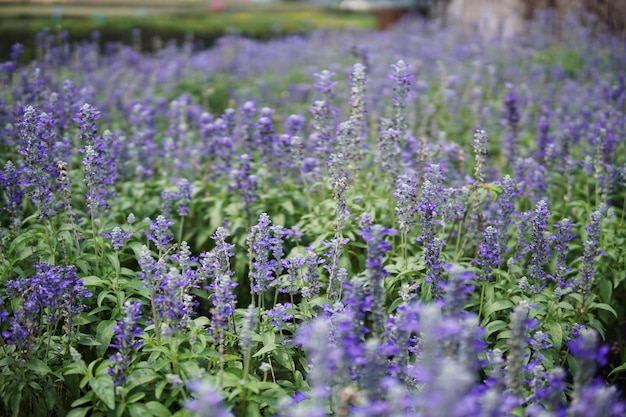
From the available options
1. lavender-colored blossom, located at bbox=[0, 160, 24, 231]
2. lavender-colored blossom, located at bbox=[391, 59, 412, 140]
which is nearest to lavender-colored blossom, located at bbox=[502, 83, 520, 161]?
lavender-colored blossom, located at bbox=[391, 59, 412, 140]

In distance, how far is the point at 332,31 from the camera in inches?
672

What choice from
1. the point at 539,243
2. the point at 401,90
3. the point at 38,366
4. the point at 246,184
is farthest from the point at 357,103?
the point at 38,366

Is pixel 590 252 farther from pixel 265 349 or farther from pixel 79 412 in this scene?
pixel 79 412

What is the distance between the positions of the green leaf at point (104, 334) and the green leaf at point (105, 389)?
19.6 inches

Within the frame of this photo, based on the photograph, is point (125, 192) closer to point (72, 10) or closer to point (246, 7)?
point (72, 10)

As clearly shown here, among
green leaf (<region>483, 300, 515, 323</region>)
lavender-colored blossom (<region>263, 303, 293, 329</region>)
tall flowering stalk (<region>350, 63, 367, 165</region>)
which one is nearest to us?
lavender-colored blossom (<region>263, 303, 293, 329</region>)

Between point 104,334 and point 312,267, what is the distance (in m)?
1.48

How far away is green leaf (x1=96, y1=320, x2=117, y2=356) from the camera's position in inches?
166

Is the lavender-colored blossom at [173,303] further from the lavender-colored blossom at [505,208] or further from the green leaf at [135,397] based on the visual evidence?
the lavender-colored blossom at [505,208]

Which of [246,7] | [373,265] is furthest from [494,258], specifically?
[246,7]

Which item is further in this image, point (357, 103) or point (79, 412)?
point (357, 103)

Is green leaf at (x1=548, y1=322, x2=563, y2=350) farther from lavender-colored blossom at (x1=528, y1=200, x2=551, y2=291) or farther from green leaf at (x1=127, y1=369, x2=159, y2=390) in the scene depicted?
green leaf at (x1=127, y1=369, x2=159, y2=390)

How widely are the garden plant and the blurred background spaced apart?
17.6ft

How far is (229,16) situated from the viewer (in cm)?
2069
